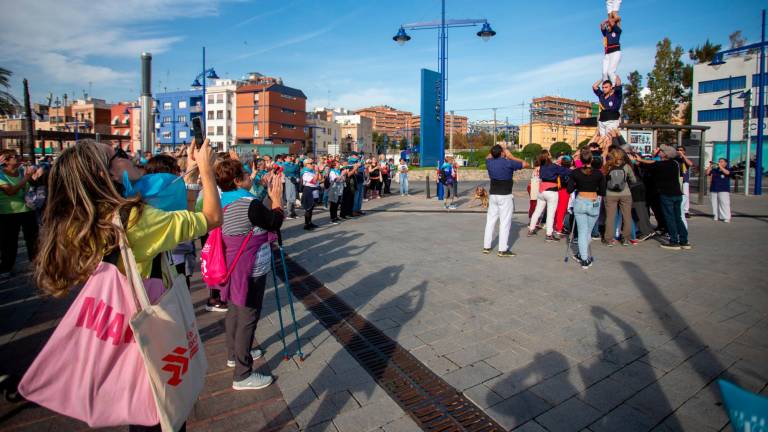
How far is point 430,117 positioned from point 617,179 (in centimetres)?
1336

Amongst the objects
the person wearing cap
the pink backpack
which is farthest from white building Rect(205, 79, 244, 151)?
the pink backpack

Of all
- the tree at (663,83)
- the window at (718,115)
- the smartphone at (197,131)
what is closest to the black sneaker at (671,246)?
the smartphone at (197,131)

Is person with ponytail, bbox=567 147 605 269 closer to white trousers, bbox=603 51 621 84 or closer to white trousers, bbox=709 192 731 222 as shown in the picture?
white trousers, bbox=709 192 731 222

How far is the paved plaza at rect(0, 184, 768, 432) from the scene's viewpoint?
3197mm

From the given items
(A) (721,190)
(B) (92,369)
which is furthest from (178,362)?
(A) (721,190)

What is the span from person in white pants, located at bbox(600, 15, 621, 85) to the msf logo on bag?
14431 mm

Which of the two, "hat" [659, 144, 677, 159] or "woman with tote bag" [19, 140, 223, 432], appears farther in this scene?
"hat" [659, 144, 677, 159]

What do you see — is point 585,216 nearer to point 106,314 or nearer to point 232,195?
point 232,195

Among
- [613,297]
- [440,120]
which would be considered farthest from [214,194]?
[440,120]

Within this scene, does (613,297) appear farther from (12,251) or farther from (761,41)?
(761,41)

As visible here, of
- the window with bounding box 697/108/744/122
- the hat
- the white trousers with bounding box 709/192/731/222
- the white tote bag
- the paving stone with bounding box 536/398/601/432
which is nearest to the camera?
the white tote bag

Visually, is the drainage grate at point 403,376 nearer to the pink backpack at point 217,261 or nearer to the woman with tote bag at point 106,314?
the pink backpack at point 217,261

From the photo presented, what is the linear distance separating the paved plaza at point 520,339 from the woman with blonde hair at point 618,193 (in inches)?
33.3

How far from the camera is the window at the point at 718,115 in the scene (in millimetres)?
49031
